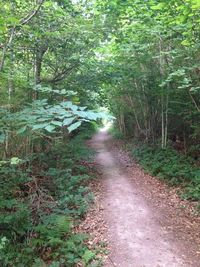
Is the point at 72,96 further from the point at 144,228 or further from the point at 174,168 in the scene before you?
the point at 174,168

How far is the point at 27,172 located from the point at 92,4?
6930 millimetres

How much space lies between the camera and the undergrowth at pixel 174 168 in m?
8.26

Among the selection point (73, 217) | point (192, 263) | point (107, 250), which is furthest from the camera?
point (73, 217)

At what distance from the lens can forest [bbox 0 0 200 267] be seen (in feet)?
16.8

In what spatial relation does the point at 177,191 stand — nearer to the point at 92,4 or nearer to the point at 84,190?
the point at 84,190

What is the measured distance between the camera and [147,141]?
14.3 metres

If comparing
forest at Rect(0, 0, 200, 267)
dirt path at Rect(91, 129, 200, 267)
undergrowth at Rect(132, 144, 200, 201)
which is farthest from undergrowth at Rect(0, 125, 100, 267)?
undergrowth at Rect(132, 144, 200, 201)

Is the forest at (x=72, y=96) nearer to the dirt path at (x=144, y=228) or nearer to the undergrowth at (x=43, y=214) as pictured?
the undergrowth at (x=43, y=214)

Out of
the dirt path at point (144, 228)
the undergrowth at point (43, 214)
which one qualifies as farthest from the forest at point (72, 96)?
the dirt path at point (144, 228)

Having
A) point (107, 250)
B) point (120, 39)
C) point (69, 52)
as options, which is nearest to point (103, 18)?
point (120, 39)

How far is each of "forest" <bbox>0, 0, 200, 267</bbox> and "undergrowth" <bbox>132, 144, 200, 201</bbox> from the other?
0.13ft

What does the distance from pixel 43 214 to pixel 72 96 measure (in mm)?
3166

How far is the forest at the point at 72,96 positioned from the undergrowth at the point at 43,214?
1.0 inches

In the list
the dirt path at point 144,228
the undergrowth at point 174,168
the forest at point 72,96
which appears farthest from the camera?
the undergrowth at point 174,168
